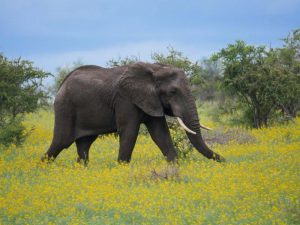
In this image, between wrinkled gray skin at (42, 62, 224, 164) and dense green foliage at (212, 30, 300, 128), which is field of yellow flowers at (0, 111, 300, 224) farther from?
dense green foliage at (212, 30, 300, 128)

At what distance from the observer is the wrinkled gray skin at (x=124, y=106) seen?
14680 millimetres

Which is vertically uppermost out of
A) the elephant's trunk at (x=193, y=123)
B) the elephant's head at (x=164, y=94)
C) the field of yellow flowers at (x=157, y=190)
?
the elephant's head at (x=164, y=94)

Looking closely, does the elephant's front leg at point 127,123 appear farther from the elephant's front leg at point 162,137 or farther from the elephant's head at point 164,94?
the elephant's front leg at point 162,137

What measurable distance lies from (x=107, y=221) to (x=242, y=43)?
56.7 feet

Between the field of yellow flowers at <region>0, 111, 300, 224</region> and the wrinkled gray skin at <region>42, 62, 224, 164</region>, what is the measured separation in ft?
2.08

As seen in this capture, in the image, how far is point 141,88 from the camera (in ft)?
49.2

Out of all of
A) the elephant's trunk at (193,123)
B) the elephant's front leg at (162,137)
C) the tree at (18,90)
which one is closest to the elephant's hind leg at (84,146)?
the elephant's front leg at (162,137)

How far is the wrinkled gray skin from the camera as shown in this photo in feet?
48.2

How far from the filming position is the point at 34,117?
39.9 meters

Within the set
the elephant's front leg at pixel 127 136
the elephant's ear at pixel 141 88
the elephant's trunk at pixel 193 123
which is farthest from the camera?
the elephant's front leg at pixel 127 136

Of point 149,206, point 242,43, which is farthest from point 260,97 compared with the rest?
point 149,206

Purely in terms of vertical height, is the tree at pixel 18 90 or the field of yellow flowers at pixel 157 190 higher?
the tree at pixel 18 90

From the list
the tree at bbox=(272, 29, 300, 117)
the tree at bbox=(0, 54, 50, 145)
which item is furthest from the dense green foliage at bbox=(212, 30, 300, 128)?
the tree at bbox=(0, 54, 50, 145)

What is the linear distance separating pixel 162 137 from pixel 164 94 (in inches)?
40.4
